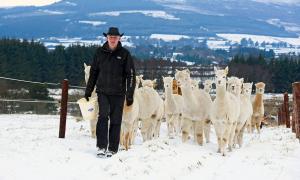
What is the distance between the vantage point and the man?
1070 centimetres

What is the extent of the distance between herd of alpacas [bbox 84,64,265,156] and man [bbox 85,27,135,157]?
1.14 meters

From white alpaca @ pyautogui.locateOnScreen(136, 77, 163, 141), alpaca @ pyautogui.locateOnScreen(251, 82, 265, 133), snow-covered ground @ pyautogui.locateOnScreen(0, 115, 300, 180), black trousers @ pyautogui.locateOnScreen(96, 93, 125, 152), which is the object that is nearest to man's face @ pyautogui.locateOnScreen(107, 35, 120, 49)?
black trousers @ pyautogui.locateOnScreen(96, 93, 125, 152)

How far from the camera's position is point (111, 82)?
35.1 ft

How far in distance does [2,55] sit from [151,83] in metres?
63.8

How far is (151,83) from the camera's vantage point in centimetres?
1463

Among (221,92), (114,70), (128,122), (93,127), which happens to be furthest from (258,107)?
(114,70)

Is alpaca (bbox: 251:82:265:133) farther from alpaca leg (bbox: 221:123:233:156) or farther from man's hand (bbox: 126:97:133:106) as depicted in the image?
man's hand (bbox: 126:97:133:106)

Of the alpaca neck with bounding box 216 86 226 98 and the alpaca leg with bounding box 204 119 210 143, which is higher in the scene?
the alpaca neck with bounding box 216 86 226 98

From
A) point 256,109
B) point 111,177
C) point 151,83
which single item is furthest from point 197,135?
point 256,109

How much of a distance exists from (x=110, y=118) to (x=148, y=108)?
10.7 ft

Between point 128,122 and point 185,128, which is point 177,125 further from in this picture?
point 128,122

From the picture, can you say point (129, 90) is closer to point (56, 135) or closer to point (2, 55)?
point (56, 135)

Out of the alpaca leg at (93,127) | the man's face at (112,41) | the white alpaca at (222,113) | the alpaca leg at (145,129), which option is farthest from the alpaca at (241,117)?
the man's face at (112,41)

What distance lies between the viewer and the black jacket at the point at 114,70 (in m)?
10.7
